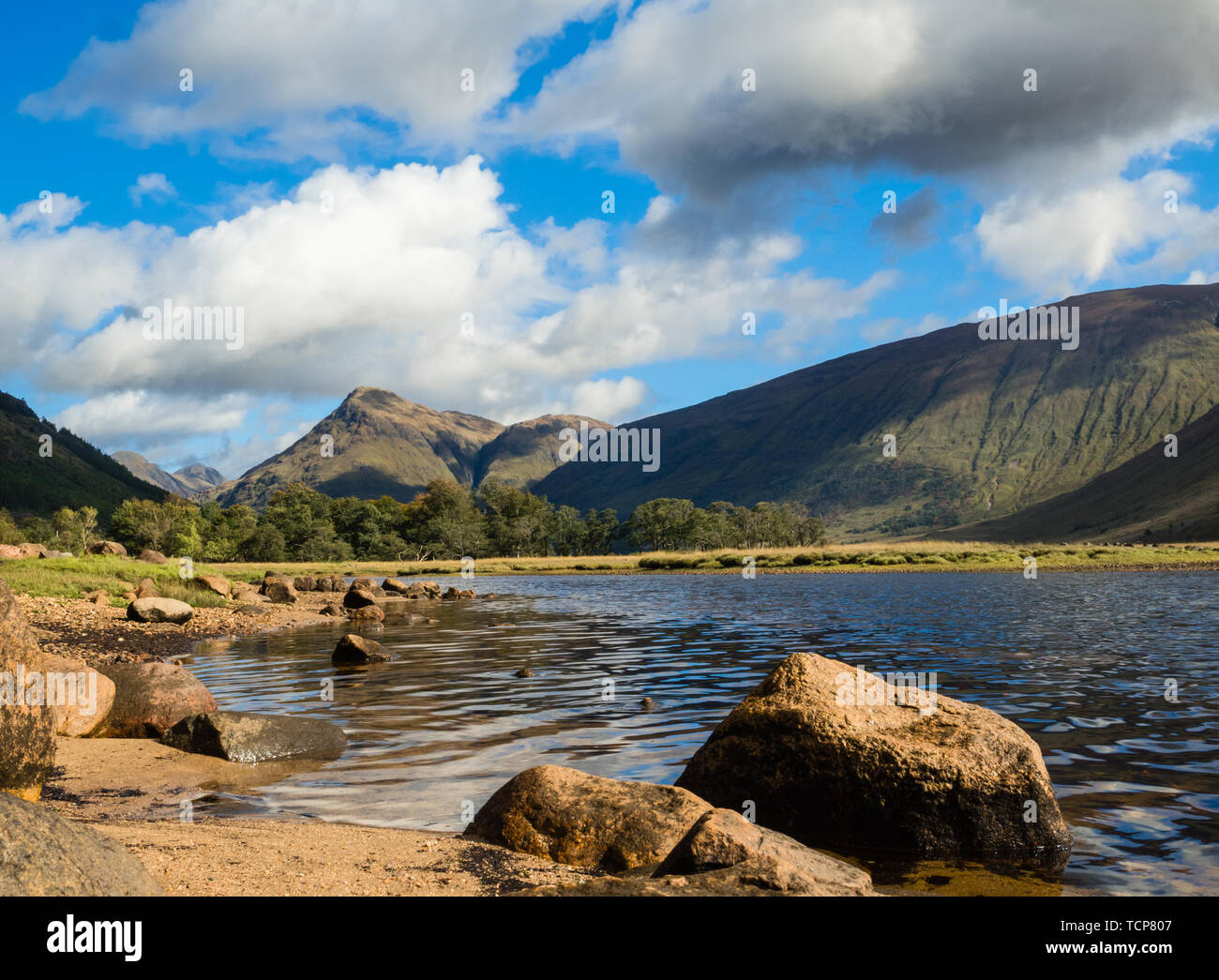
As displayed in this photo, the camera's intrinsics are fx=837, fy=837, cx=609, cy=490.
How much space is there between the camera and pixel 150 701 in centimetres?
1683

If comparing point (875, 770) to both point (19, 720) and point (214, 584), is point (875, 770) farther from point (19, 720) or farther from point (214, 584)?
point (214, 584)

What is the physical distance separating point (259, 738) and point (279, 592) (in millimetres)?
43352

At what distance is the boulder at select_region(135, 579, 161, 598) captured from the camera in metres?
36.3

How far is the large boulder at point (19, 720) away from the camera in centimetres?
1004

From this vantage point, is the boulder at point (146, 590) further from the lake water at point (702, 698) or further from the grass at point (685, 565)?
the lake water at point (702, 698)

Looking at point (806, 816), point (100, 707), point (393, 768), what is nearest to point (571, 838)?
point (806, 816)

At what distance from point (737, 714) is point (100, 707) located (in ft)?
41.9

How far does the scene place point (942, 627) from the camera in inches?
1430

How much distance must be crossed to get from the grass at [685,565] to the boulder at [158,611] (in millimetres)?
2521

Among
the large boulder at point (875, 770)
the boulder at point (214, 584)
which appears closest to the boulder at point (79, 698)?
the large boulder at point (875, 770)

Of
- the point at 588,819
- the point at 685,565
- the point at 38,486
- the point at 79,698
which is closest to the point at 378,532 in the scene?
the point at 38,486

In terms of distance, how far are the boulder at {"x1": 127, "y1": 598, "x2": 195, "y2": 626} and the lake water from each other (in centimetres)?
418
